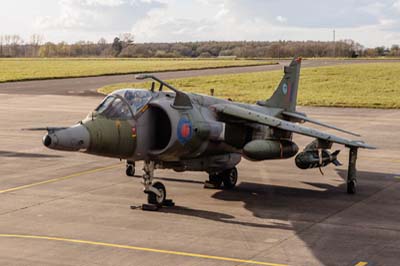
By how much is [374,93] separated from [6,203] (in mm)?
50346

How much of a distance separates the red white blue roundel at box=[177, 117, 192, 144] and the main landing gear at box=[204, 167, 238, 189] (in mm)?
2977

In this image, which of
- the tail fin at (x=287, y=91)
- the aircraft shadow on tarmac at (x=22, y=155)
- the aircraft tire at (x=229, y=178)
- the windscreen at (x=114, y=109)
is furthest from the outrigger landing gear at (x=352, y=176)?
the aircraft shadow on tarmac at (x=22, y=155)

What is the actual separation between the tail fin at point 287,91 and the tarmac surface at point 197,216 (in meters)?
2.58

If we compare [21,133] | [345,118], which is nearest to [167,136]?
[21,133]

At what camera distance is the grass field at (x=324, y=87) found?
55688 mm

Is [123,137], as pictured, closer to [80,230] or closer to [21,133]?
[80,230]

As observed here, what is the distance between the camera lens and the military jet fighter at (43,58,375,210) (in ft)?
56.7

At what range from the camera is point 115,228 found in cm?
1616

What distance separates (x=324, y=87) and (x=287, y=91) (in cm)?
4818

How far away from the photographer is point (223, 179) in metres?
21.3

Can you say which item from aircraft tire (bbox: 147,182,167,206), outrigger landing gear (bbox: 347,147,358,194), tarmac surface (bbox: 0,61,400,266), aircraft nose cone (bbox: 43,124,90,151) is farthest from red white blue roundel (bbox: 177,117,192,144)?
outrigger landing gear (bbox: 347,147,358,194)

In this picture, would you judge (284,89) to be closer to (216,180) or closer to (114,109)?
(216,180)

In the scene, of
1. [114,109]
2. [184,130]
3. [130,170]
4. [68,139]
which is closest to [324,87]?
[130,170]

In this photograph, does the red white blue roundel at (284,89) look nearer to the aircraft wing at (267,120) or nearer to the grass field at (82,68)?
the aircraft wing at (267,120)
